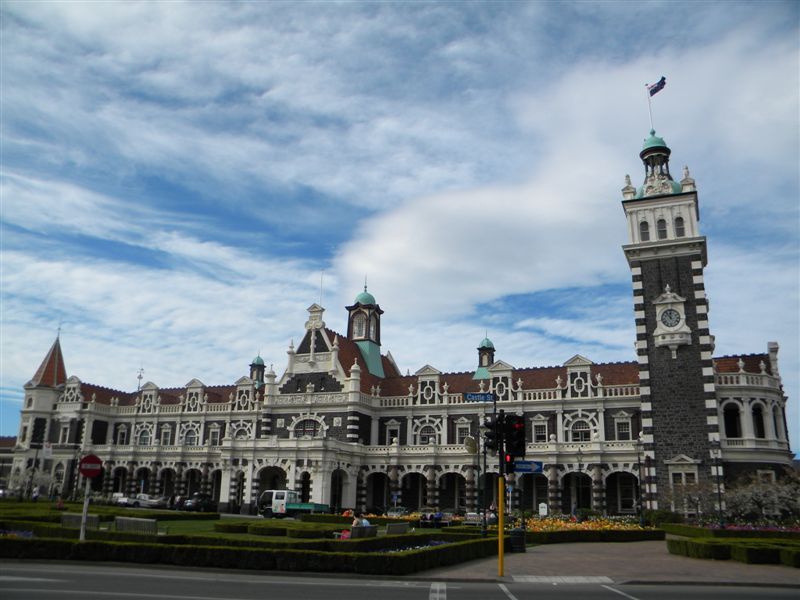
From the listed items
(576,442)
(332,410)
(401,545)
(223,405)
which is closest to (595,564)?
(401,545)

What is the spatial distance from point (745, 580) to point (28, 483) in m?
74.1

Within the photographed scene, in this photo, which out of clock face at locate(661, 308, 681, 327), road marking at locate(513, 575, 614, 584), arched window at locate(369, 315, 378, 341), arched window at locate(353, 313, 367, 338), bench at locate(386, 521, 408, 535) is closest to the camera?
road marking at locate(513, 575, 614, 584)

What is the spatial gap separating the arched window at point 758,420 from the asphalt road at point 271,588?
32.9m

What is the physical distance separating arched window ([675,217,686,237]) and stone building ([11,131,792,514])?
0.21 metres

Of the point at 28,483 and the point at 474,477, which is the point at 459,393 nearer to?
the point at 474,477

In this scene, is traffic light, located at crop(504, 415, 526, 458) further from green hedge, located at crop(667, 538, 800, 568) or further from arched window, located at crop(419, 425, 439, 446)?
arched window, located at crop(419, 425, 439, 446)

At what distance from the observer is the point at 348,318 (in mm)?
75500

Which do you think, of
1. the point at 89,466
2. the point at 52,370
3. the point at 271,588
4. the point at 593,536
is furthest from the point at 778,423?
the point at 52,370

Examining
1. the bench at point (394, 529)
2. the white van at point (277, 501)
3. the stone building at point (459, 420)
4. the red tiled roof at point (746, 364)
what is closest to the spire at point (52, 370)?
the stone building at point (459, 420)

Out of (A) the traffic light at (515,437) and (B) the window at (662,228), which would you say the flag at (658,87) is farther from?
(A) the traffic light at (515,437)

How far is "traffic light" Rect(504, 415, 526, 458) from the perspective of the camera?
22422 mm

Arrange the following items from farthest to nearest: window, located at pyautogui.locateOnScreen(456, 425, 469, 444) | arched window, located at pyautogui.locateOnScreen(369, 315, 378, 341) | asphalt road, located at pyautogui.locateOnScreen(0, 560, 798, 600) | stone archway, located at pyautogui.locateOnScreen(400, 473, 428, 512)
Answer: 1. arched window, located at pyautogui.locateOnScreen(369, 315, 378, 341)
2. stone archway, located at pyautogui.locateOnScreen(400, 473, 428, 512)
3. window, located at pyautogui.locateOnScreen(456, 425, 469, 444)
4. asphalt road, located at pyautogui.locateOnScreen(0, 560, 798, 600)

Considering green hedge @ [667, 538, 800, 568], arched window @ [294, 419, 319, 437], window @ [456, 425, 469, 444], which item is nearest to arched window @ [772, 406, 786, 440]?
green hedge @ [667, 538, 800, 568]

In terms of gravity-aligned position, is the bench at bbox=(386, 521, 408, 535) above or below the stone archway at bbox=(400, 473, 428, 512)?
below
